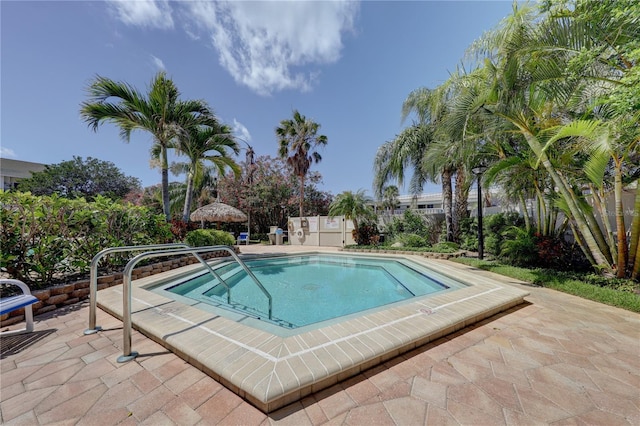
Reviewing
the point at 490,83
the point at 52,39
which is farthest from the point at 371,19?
the point at 52,39

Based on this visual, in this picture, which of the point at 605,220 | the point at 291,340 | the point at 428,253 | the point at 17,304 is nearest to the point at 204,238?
the point at 17,304

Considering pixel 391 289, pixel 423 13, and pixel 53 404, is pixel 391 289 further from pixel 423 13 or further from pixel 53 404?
pixel 423 13

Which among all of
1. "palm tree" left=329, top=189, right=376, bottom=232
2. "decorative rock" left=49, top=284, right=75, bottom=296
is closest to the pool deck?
"decorative rock" left=49, top=284, right=75, bottom=296

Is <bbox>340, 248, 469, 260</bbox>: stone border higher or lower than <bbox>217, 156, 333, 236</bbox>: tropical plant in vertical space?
lower

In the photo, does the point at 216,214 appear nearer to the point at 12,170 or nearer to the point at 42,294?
the point at 42,294

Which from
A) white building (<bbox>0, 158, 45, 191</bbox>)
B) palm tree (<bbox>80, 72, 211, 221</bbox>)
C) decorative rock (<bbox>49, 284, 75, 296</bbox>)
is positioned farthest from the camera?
white building (<bbox>0, 158, 45, 191</bbox>)

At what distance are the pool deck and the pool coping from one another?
0.10 metres

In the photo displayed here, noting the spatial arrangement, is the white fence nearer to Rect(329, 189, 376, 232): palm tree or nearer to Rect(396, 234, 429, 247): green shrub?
Rect(329, 189, 376, 232): palm tree

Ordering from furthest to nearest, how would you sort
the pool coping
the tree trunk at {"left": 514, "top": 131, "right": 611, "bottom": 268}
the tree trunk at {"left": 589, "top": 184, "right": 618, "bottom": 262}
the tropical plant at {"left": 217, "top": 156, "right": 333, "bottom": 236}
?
the tropical plant at {"left": 217, "top": 156, "right": 333, "bottom": 236}
the tree trunk at {"left": 514, "top": 131, "right": 611, "bottom": 268}
the tree trunk at {"left": 589, "top": 184, "right": 618, "bottom": 262}
the pool coping

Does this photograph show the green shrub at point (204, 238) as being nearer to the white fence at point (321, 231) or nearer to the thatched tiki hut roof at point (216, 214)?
the thatched tiki hut roof at point (216, 214)

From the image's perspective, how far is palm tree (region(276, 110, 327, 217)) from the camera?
17594mm

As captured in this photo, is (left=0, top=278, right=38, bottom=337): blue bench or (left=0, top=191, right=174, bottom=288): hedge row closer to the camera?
(left=0, top=278, right=38, bottom=337): blue bench

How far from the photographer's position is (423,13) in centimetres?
932

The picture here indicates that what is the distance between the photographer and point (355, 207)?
12.8 metres
